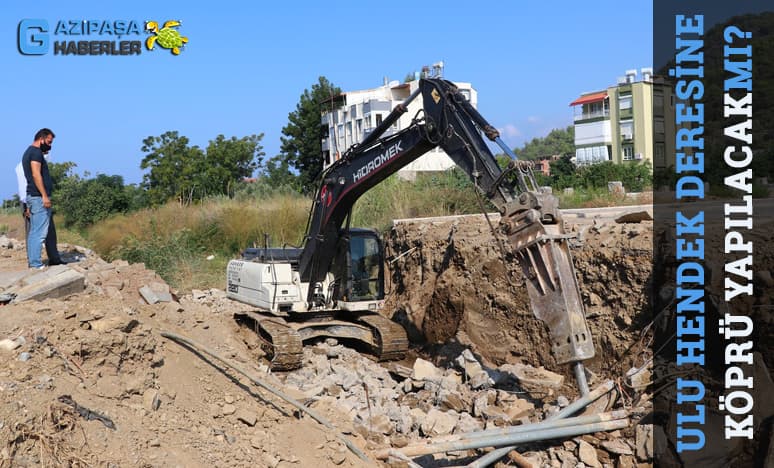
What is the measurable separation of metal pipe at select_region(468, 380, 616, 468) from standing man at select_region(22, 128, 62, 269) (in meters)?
6.72

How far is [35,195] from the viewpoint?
980 cm

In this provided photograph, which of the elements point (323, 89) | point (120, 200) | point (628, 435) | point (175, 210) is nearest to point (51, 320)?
point (628, 435)

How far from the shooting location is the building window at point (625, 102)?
5516cm

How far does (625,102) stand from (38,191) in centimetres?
5219

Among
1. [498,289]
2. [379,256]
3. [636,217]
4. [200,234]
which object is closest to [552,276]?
[636,217]

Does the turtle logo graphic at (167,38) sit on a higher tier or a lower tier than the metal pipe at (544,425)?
higher

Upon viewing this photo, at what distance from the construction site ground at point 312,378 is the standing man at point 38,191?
52cm

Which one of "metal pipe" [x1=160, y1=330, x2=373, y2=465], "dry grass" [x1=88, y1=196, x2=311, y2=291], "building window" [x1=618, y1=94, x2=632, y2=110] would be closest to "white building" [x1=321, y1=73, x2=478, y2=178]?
"building window" [x1=618, y1=94, x2=632, y2=110]

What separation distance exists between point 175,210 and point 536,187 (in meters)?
19.2

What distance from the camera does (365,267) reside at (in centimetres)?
1119

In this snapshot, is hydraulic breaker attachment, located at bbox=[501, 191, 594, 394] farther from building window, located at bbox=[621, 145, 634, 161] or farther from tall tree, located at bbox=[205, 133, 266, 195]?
building window, located at bbox=[621, 145, 634, 161]

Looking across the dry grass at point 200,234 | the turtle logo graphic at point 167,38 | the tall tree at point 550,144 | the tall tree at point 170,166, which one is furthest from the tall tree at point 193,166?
the tall tree at point 550,144

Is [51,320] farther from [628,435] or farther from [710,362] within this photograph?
[710,362]

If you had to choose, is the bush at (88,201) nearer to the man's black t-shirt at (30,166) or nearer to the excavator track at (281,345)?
the man's black t-shirt at (30,166)
